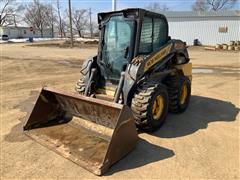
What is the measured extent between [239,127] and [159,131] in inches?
66.8

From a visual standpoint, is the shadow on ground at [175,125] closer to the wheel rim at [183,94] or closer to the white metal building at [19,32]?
the wheel rim at [183,94]

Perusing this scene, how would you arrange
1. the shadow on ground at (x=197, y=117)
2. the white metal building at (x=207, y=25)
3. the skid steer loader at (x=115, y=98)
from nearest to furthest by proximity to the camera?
the skid steer loader at (x=115, y=98), the shadow on ground at (x=197, y=117), the white metal building at (x=207, y=25)

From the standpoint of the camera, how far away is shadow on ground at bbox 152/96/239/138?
5.01 m

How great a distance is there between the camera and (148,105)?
4441mm

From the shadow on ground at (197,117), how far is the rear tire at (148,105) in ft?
0.97

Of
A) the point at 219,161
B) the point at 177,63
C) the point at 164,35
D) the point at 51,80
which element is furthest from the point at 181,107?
the point at 51,80

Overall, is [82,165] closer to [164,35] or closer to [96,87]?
[96,87]

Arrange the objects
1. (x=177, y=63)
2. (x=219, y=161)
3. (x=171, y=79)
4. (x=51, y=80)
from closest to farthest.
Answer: (x=219, y=161), (x=171, y=79), (x=177, y=63), (x=51, y=80)

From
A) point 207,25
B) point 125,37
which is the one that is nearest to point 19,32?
point 207,25

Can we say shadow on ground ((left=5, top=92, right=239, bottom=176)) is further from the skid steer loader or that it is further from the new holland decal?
the new holland decal

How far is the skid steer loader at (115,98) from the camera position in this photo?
3906 mm

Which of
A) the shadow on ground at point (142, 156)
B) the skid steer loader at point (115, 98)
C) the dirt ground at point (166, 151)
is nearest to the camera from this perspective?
the dirt ground at point (166, 151)

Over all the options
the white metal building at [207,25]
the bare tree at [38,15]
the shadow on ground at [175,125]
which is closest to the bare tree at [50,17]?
the bare tree at [38,15]

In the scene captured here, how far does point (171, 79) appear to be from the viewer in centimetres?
575
